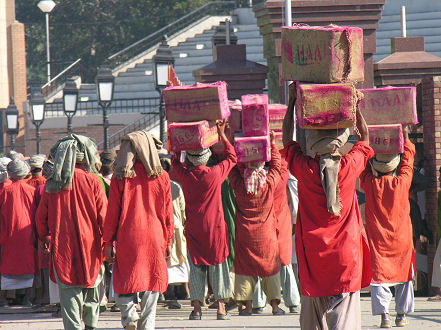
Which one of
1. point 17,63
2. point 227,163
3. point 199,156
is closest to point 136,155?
point 199,156

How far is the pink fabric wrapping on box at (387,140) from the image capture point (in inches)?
362

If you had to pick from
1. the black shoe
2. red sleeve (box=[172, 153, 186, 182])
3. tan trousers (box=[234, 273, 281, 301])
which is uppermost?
red sleeve (box=[172, 153, 186, 182])

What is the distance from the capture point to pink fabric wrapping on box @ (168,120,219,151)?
9.55m

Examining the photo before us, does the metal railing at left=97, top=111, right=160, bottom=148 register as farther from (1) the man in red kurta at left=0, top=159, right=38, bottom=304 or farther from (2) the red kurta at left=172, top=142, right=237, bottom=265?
(2) the red kurta at left=172, top=142, right=237, bottom=265

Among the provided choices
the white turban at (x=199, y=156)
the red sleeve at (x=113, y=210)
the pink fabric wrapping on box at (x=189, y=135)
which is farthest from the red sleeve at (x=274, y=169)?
the red sleeve at (x=113, y=210)

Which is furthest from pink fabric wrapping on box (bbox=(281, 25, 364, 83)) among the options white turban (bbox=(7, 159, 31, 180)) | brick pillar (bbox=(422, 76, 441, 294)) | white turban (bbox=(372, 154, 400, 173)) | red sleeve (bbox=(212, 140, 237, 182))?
white turban (bbox=(7, 159, 31, 180))

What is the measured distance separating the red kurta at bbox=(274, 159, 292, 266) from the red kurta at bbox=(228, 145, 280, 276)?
0.22 meters

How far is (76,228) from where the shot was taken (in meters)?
8.41

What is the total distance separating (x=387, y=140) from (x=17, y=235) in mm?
4707

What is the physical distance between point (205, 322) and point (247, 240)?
97 centimetres

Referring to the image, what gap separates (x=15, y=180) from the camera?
38.0 feet

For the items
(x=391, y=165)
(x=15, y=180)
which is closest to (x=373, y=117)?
(x=391, y=165)

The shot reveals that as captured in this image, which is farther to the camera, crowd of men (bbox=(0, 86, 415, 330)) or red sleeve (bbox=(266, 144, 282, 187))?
red sleeve (bbox=(266, 144, 282, 187))

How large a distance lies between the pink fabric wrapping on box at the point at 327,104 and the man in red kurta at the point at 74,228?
2.37 m
